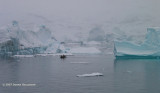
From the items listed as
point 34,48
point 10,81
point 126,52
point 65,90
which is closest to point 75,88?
point 65,90

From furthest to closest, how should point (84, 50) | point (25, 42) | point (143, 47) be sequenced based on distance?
point (84, 50), point (25, 42), point (143, 47)

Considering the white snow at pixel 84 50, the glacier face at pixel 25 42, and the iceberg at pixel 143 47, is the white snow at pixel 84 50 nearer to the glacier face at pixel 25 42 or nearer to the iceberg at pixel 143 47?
the glacier face at pixel 25 42

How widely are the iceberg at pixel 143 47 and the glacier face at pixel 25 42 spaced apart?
2580cm

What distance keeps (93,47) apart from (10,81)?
8545 cm

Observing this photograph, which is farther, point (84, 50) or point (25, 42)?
point (84, 50)

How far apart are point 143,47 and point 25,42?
31.6 m

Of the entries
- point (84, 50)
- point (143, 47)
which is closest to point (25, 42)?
point (143, 47)

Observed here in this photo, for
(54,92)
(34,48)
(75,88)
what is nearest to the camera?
(54,92)

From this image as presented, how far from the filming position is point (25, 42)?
67438 mm

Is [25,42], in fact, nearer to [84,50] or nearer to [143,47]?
[143,47]

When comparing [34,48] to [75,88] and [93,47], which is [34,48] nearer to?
[93,47]

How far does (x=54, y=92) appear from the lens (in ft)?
50.3

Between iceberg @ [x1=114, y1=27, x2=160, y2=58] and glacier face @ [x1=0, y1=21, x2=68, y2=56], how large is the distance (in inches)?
1016

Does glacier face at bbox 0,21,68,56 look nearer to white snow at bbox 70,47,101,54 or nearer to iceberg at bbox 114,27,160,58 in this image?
white snow at bbox 70,47,101,54
